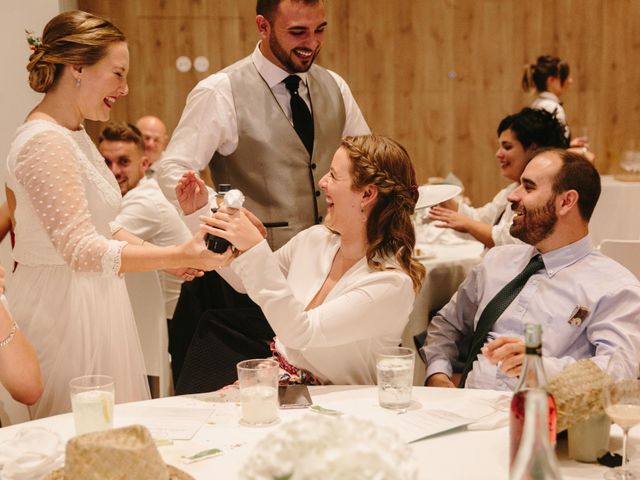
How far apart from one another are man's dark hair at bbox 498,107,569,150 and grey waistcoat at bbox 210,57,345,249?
148 centimetres

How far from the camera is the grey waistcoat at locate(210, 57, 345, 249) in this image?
3.16 meters

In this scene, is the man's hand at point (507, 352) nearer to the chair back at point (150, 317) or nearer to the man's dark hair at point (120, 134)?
the chair back at point (150, 317)

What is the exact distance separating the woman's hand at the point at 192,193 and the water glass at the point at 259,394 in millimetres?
893

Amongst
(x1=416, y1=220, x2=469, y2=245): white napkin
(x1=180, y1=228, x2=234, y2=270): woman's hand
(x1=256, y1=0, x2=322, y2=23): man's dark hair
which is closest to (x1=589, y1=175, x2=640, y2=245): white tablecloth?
(x1=416, y1=220, x2=469, y2=245): white napkin

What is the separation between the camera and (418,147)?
23.3 feet

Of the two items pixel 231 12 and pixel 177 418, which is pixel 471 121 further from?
pixel 177 418

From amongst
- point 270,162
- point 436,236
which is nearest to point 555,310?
point 270,162

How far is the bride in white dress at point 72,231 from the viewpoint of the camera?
2238mm

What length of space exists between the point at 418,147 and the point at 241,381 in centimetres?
553

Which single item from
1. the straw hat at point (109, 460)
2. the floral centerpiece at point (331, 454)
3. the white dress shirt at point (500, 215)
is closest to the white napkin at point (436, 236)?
the white dress shirt at point (500, 215)

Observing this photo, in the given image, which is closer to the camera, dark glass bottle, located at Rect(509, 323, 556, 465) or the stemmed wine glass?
dark glass bottle, located at Rect(509, 323, 556, 465)

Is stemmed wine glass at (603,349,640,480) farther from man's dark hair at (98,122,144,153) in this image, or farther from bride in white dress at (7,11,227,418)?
man's dark hair at (98,122,144,153)

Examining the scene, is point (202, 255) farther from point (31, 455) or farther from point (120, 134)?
point (120, 134)

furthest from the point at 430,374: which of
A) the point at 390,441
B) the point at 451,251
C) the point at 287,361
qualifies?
the point at 451,251
